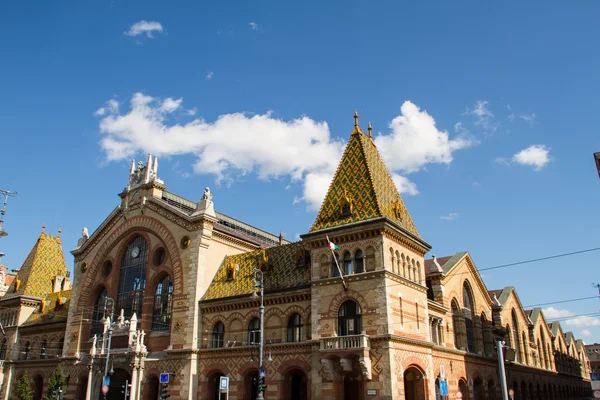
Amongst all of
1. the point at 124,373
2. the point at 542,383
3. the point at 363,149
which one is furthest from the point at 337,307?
the point at 542,383

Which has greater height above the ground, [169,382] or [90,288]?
[90,288]

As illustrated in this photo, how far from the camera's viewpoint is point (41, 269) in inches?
2544

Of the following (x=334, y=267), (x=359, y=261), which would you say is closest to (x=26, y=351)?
(x=334, y=267)

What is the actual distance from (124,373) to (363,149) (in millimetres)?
26451

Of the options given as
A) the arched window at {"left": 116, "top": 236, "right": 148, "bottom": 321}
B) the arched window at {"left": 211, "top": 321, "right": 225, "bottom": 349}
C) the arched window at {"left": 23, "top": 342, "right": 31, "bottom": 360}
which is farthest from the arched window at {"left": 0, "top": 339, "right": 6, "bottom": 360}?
the arched window at {"left": 211, "top": 321, "right": 225, "bottom": 349}

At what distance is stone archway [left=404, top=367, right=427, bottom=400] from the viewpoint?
35.5 metres

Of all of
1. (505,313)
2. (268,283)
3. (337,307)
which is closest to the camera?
(337,307)

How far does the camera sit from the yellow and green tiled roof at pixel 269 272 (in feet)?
130

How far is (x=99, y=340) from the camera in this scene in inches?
1875

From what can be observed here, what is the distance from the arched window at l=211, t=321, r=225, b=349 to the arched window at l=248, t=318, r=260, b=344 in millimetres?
2752

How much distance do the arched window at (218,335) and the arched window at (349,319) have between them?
11.0 metres

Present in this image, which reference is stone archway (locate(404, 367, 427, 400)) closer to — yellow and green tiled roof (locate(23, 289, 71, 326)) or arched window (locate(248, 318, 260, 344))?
arched window (locate(248, 318, 260, 344))

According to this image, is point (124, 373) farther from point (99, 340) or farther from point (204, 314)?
point (204, 314)

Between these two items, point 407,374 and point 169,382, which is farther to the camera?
point 169,382
